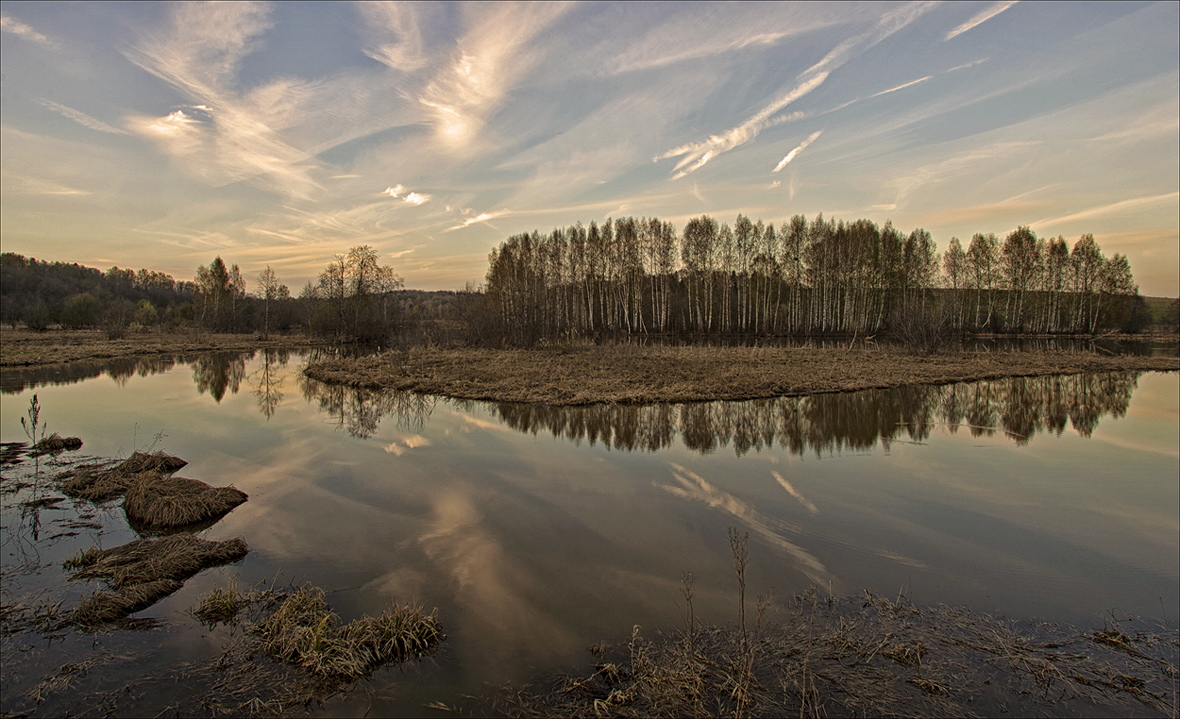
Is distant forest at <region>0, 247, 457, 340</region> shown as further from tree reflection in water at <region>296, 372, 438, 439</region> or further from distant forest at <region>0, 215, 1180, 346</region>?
Result: tree reflection in water at <region>296, 372, 438, 439</region>

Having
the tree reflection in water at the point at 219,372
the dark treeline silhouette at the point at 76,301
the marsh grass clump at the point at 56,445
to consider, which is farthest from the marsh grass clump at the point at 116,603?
the dark treeline silhouette at the point at 76,301

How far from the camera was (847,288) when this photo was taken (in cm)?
4772

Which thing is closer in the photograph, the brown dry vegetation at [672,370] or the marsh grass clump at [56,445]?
the marsh grass clump at [56,445]

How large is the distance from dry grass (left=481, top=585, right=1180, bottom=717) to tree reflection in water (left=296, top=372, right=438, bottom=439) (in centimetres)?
1005

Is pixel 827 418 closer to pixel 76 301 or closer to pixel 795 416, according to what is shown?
pixel 795 416

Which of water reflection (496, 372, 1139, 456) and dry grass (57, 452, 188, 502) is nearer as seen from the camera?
dry grass (57, 452, 188, 502)

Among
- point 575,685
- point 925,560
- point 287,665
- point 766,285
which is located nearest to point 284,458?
point 287,665

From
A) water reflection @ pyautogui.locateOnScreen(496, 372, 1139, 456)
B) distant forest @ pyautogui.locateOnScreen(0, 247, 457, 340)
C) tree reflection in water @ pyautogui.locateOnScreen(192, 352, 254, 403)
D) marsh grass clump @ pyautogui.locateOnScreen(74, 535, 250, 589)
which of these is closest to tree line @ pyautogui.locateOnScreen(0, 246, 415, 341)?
distant forest @ pyautogui.locateOnScreen(0, 247, 457, 340)

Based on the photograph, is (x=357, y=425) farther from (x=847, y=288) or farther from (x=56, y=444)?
(x=847, y=288)

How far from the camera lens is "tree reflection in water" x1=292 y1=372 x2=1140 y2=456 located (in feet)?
38.7

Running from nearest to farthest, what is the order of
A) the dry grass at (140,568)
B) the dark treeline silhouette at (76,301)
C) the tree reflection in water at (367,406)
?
the dry grass at (140,568)
the tree reflection in water at (367,406)
the dark treeline silhouette at (76,301)

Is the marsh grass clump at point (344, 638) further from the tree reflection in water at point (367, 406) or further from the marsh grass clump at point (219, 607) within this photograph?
the tree reflection in water at point (367, 406)

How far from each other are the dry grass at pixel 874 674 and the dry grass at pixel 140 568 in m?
3.95

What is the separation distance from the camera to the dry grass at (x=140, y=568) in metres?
4.91
